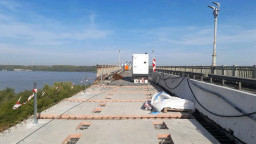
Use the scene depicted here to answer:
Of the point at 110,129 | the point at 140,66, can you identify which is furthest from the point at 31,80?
the point at 110,129

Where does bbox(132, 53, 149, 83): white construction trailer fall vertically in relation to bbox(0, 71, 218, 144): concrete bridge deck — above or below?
Result: above

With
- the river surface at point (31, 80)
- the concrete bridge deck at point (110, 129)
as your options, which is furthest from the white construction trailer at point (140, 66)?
the concrete bridge deck at point (110, 129)

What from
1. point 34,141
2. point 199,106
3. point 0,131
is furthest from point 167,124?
point 0,131

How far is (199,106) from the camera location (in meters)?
7.57

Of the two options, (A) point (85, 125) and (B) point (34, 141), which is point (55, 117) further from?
(B) point (34, 141)

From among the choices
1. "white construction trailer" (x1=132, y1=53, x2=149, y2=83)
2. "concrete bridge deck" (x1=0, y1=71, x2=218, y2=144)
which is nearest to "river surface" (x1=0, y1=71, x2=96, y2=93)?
"white construction trailer" (x1=132, y1=53, x2=149, y2=83)

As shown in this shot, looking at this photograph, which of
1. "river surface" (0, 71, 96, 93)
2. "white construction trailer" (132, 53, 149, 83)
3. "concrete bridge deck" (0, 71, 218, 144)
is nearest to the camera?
"concrete bridge deck" (0, 71, 218, 144)

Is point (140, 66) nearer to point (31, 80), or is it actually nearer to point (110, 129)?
point (110, 129)

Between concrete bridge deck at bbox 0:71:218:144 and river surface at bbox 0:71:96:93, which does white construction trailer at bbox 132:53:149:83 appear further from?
concrete bridge deck at bbox 0:71:218:144

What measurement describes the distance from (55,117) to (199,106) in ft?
17.2

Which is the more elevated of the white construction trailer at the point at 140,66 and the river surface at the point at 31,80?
the white construction trailer at the point at 140,66

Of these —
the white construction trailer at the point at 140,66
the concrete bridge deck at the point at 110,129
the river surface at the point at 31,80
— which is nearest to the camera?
the concrete bridge deck at the point at 110,129

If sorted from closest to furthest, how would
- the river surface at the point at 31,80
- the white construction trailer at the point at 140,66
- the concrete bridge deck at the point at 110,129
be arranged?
the concrete bridge deck at the point at 110,129
the white construction trailer at the point at 140,66
the river surface at the point at 31,80

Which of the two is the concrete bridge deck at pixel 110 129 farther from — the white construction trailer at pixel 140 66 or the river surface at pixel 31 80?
the white construction trailer at pixel 140 66
